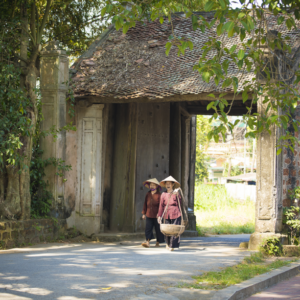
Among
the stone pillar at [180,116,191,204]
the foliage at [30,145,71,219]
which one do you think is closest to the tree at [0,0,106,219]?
the foliage at [30,145,71,219]

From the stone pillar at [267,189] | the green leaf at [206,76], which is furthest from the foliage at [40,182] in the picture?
the green leaf at [206,76]

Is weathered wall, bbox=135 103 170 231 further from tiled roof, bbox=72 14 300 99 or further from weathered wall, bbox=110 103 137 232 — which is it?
tiled roof, bbox=72 14 300 99

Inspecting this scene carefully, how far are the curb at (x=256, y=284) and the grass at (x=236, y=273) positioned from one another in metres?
0.12

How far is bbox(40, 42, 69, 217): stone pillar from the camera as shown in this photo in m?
10.2

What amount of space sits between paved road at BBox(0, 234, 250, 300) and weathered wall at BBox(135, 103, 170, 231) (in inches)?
102

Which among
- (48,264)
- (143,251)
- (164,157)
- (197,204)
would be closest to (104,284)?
(48,264)

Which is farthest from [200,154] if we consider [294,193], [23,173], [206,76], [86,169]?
[206,76]

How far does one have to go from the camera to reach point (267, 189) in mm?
9086

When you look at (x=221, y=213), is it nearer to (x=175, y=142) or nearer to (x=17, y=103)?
(x=175, y=142)

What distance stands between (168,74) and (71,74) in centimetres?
252

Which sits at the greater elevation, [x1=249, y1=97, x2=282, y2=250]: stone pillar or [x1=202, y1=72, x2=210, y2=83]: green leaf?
[x1=202, y1=72, x2=210, y2=83]: green leaf

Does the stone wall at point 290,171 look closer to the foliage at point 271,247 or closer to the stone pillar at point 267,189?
the stone pillar at point 267,189

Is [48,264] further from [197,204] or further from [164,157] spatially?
[197,204]

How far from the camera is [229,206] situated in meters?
20.8
